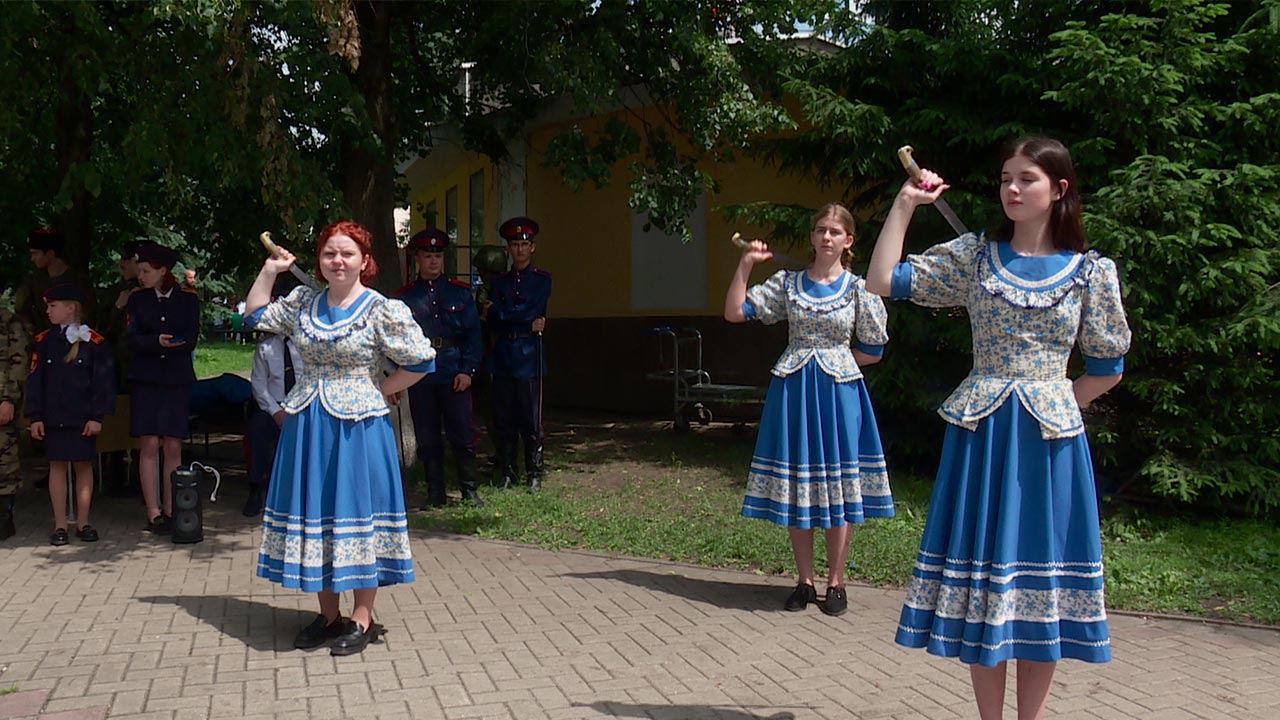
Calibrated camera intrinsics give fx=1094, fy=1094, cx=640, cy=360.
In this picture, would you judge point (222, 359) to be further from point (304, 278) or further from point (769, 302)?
point (769, 302)

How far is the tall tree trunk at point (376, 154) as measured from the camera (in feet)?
31.4

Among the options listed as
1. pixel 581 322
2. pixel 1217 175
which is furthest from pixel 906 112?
pixel 581 322

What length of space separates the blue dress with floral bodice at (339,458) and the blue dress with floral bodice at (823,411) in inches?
74.5

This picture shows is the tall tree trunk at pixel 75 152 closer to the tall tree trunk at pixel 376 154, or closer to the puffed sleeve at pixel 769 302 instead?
the tall tree trunk at pixel 376 154

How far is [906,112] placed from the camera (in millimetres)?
9227

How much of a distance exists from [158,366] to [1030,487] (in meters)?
6.26

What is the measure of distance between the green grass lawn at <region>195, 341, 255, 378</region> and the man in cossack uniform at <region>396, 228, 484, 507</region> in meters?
15.9

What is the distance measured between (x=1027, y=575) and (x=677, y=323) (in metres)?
11.2

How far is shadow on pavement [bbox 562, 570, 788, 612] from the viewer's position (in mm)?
5938

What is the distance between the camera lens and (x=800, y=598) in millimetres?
5773

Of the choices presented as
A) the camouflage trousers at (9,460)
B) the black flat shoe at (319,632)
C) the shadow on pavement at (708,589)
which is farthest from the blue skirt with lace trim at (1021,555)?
the camouflage trousers at (9,460)

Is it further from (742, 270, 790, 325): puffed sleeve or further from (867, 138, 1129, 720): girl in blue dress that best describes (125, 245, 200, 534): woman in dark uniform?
(867, 138, 1129, 720): girl in blue dress

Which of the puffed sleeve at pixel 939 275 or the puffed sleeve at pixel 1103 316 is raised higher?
the puffed sleeve at pixel 939 275

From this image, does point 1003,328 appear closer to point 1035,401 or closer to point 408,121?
point 1035,401
